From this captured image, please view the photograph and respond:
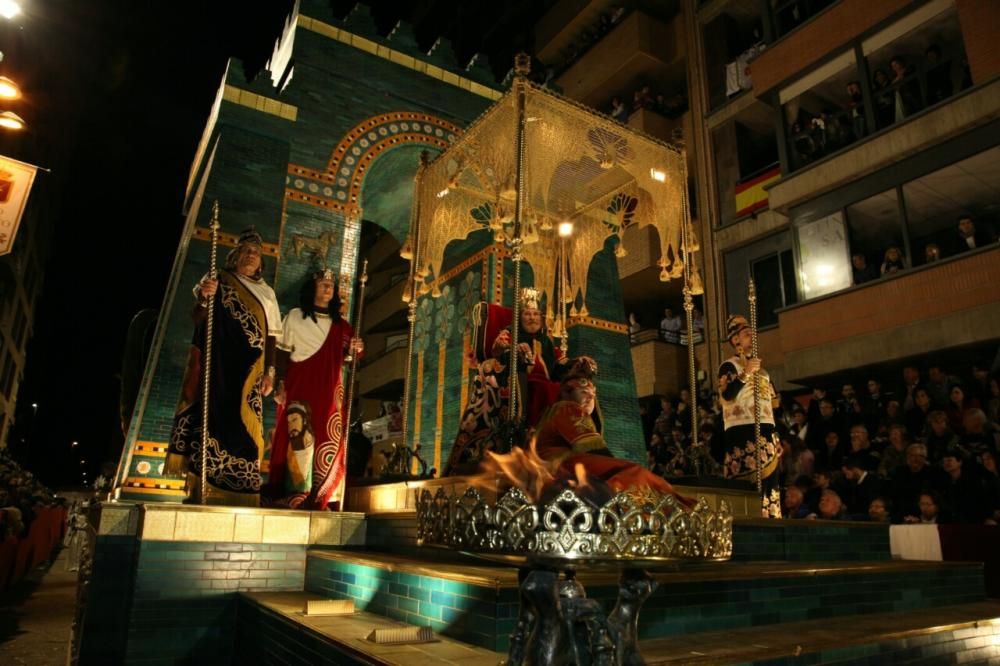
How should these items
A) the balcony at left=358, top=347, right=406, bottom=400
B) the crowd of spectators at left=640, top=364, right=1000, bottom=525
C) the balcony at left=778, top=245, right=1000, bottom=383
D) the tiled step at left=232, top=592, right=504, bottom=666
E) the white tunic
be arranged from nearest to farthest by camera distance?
1. the tiled step at left=232, top=592, right=504, bottom=666
2. the crowd of spectators at left=640, top=364, right=1000, bottom=525
3. the white tunic
4. the balcony at left=778, top=245, right=1000, bottom=383
5. the balcony at left=358, top=347, right=406, bottom=400

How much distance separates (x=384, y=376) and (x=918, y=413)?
17.6 m

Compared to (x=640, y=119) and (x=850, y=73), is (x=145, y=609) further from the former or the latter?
(x=640, y=119)

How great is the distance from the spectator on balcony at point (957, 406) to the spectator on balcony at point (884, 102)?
5.62m

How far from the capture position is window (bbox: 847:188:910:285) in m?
10.8

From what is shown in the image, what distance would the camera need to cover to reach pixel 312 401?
246 inches

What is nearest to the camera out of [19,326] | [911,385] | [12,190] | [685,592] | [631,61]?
[685,592]

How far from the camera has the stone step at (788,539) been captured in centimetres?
426

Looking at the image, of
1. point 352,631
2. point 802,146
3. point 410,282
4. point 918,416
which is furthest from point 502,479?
point 802,146

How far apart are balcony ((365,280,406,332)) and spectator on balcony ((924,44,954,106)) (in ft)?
53.5

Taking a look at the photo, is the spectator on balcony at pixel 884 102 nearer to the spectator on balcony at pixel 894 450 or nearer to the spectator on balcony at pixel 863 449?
the spectator on balcony at pixel 863 449

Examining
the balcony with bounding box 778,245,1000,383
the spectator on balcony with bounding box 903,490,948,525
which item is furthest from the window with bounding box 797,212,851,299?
the spectator on balcony with bounding box 903,490,948,525

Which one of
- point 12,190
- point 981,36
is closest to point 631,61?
point 981,36

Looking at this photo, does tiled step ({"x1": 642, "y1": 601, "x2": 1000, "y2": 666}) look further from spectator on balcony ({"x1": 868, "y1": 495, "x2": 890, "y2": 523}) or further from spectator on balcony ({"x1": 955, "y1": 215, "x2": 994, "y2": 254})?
spectator on balcony ({"x1": 955, "y1": 215, "x2": 994, "y2": 254})

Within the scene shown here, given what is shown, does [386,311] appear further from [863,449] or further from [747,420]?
[747,420]
